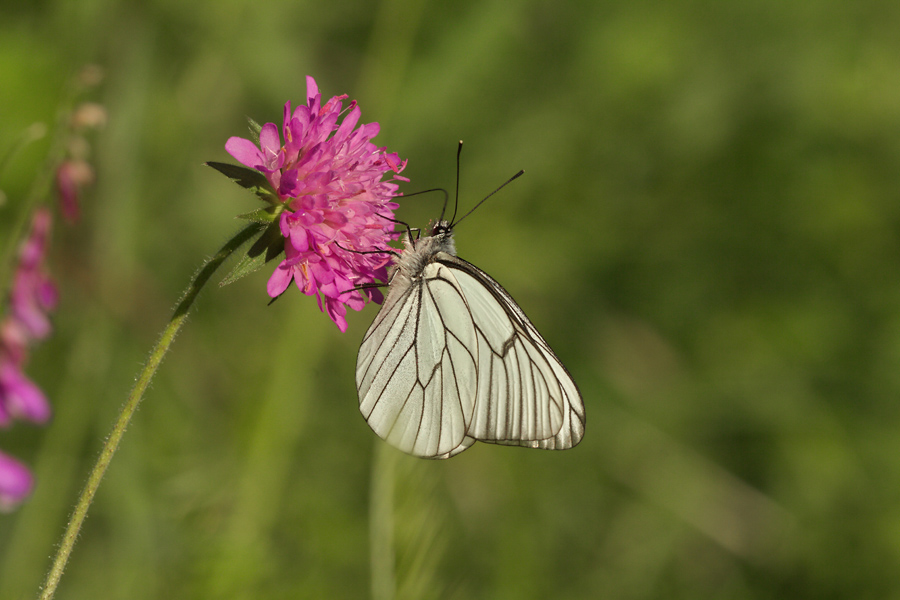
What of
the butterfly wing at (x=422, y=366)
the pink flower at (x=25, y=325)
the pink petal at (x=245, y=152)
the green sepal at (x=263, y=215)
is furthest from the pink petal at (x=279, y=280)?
the pink flower at (x=25, y=325)

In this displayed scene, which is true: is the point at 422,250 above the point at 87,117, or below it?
above

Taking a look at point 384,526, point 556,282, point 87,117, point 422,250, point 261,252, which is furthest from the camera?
point 556,282

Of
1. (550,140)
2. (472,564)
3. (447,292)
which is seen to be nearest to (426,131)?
(550,140)

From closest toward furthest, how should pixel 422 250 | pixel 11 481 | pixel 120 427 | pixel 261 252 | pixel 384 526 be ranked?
pixel 120 427
pixel 11 481
pixel 261 252
pixel 384 526
pixel 422 250

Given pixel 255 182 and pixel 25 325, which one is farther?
pixel 25 325

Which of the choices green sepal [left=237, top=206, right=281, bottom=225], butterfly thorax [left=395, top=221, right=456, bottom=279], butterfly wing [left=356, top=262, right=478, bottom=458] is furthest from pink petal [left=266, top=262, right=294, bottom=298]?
butterfly thorax [left=395, top=221, right=456, bottom=279]

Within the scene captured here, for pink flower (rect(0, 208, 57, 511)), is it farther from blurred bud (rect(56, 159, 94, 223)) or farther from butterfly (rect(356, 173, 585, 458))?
butterfly (rect(356, 173, 585, 458))

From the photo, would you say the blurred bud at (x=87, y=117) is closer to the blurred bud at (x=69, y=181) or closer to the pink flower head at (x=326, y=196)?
the blurred bud at (x=69, y=181)

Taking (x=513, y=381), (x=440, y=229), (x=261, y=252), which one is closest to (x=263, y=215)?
(x=261, y=252)

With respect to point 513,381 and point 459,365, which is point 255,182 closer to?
point 459,365
